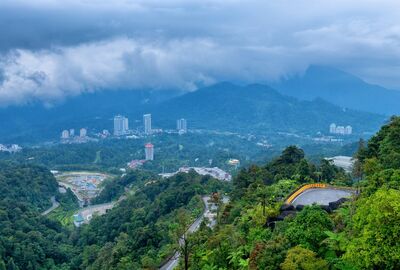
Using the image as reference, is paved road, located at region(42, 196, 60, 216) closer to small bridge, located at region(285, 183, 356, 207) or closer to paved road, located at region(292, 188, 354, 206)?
small bridge, located at region(285, 183, 356, 207)

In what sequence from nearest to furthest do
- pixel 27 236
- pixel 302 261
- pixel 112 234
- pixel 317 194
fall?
1. pixel 302 261
2. pixel 317 194
3. pixel 27 236
4. pixel 112 234

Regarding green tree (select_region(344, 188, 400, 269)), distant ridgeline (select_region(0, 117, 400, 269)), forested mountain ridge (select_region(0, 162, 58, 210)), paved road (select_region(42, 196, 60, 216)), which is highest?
green tree (select_region(344, 188, 400, 269))

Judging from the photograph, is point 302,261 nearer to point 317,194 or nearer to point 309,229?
point 309,229

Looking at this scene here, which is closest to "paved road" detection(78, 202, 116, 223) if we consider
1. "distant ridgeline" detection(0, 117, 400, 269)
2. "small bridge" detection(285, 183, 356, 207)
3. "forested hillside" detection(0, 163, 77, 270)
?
"forested hillside" detection(0, 163, 77, 270)

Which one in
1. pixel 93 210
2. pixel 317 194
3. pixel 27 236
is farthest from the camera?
pixel 93 210

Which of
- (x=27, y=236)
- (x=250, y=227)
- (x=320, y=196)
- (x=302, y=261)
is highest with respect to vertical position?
(x=302, y=261)

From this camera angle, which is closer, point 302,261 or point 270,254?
point 302,261

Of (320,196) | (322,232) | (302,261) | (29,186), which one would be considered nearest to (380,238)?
(302,261)

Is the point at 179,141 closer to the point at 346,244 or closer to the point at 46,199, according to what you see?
the point at 46,199
